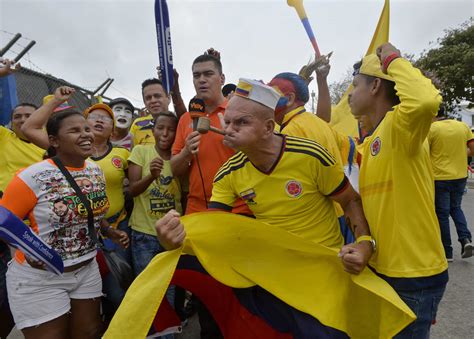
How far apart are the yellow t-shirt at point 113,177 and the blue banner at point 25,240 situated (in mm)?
1015

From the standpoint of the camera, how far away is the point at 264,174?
2.10 m

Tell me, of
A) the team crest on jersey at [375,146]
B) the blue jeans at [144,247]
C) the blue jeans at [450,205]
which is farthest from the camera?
the blue jeans at [450,205]

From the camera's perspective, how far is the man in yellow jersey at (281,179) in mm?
2029

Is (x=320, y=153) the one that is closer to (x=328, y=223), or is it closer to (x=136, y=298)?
(x=328, y=223)

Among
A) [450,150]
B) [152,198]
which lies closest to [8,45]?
[152,198]

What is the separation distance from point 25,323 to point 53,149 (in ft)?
3.70

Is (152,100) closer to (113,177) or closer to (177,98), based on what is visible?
(177,98)

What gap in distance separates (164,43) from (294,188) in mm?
2119

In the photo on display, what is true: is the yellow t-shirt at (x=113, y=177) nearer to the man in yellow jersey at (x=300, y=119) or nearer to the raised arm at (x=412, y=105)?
the man in yellow jersey at (x=300, y=119)

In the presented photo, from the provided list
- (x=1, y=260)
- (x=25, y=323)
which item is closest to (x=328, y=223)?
(x=25, y=323)

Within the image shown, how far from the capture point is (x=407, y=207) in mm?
1731

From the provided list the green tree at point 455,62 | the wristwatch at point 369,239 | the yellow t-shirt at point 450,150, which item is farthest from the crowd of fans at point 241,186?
the green tree at point 455,62

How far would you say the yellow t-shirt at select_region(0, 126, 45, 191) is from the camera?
3369mm

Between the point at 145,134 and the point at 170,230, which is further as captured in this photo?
the point at 145,134
